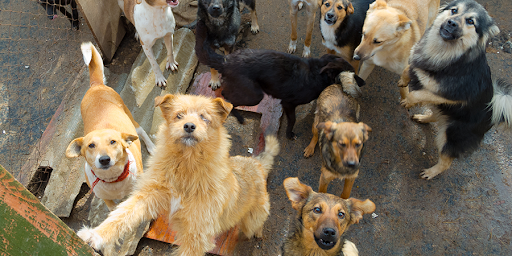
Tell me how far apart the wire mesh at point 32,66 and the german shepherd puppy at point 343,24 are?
Result: 4.10 metres

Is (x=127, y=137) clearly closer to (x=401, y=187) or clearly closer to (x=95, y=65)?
(x=95, y=65)

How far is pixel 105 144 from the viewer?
2.83 meters

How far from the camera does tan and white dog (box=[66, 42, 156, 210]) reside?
2.85 m

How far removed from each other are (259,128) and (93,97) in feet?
7.21

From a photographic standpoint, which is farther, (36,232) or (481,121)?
(481,121)

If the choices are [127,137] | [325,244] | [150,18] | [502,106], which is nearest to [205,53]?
[150,18]

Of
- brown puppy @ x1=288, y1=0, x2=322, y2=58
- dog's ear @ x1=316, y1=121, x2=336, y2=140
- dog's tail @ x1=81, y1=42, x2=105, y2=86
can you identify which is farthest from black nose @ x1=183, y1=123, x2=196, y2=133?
brown puppy @ x1=288, y1=0, x2=322, y2=58

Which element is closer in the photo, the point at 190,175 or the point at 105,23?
the point at 190,175

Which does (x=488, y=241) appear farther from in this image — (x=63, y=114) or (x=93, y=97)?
(x=63, y=114)

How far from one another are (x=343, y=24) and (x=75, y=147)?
3674 mm

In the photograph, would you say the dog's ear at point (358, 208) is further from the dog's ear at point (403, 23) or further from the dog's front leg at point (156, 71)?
the dog's front leg at point (156, 71)

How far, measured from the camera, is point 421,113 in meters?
4.66

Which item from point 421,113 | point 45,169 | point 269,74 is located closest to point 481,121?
point 421,113

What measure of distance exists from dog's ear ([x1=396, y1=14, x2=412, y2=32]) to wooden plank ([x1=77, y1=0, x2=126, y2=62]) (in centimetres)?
428
